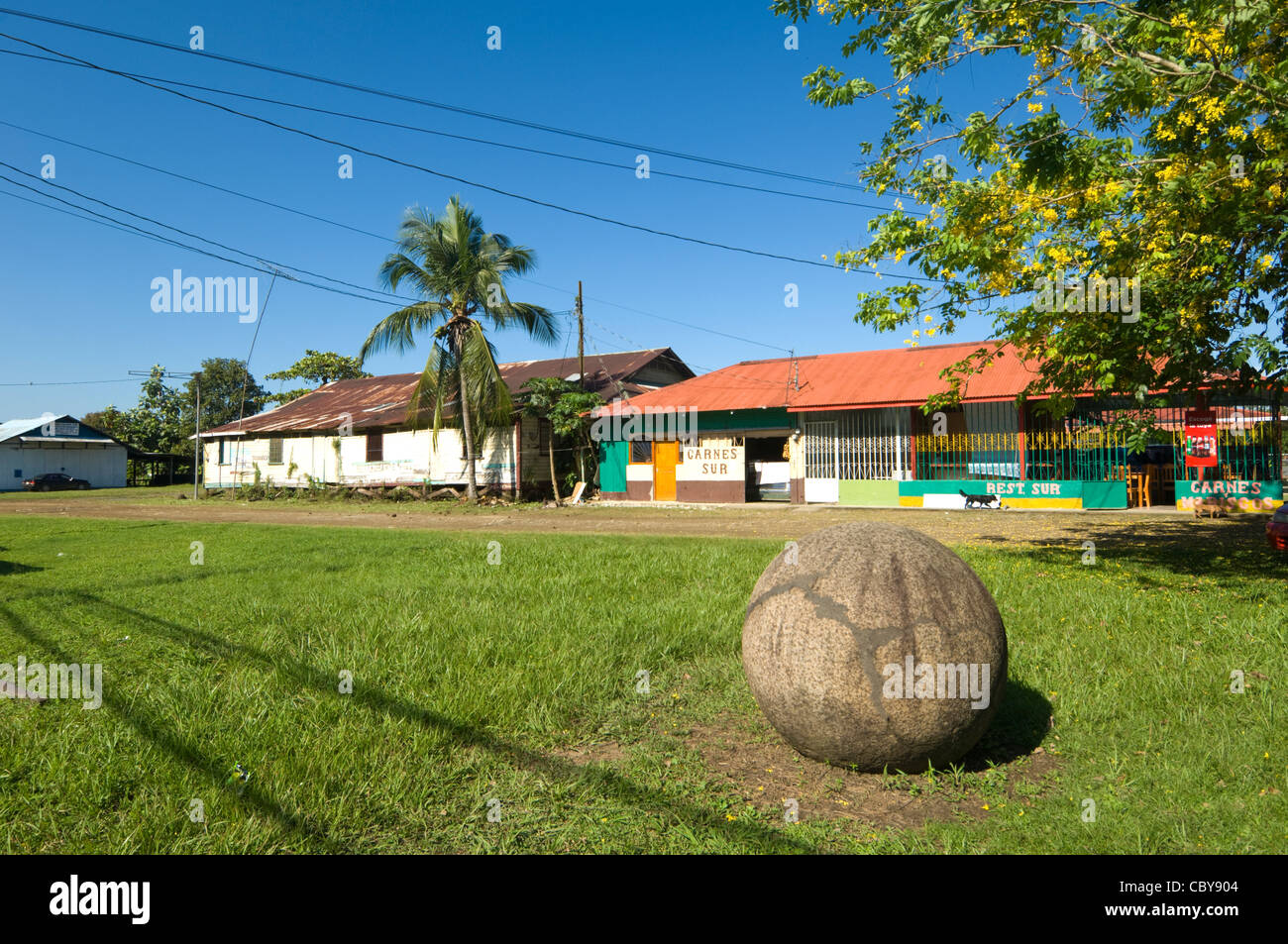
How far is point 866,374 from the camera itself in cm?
2312

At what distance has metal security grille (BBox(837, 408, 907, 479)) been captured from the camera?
21.2 metres

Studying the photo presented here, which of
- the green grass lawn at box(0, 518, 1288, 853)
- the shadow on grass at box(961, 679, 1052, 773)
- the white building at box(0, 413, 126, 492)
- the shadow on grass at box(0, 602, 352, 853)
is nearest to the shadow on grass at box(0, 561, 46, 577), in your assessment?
the green grass lawn at box(0, 518, 1288, 853)

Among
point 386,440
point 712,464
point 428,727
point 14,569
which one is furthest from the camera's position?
point 386,440

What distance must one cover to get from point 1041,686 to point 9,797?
601cm

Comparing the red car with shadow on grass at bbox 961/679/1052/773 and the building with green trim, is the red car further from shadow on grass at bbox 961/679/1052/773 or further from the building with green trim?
shadow on grass at bbox 961/679/1052/773

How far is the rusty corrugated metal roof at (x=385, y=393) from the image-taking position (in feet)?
94.4

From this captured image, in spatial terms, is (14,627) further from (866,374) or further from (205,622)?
(866,374)

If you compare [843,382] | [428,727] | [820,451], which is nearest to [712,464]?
[820,451]

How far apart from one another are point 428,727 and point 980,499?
1852 centimetres

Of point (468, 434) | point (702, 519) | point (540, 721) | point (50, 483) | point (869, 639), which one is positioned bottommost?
point (540, 721)

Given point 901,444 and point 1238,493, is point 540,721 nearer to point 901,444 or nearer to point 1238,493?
point 901,444

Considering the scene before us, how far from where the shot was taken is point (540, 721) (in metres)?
4.64

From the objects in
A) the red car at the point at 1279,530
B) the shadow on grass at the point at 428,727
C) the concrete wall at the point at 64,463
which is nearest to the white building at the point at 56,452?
the concrete wall at the point at 64,463
